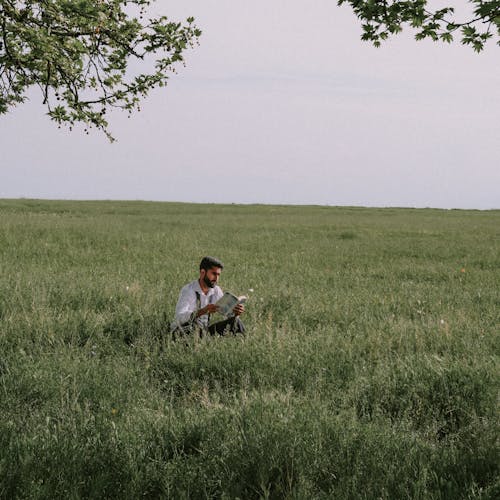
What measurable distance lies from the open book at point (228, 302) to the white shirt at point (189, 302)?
53 centimetres

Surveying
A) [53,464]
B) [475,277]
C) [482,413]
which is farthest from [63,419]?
[475,277]

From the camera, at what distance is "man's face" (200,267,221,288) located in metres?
6.57

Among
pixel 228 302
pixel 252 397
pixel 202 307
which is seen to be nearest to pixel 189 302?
pixel 202 307

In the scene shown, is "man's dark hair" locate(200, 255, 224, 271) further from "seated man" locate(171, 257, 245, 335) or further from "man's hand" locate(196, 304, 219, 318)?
"man's hand" locate(196, 304, 219, 318)

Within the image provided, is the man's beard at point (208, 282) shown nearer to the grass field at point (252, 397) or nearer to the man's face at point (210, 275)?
the man's face at point (210, 275)

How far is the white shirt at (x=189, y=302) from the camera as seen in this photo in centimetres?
650

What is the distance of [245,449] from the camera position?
12.2ft

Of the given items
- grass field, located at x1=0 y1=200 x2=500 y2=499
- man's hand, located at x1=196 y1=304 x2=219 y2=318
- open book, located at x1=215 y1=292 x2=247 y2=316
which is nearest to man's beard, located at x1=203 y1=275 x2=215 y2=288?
man's hand, located at x1=196 y1=304 x2=219 y2=318

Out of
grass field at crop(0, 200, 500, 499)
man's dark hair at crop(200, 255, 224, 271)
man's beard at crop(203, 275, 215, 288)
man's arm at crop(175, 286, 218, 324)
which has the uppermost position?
man's dark hair at crop(200, 255, 224, 271)

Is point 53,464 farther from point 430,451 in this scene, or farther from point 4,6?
point 4,6

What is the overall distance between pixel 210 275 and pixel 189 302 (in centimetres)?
43

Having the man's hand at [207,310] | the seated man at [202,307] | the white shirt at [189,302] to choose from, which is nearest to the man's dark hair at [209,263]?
the seated man at [202,307]

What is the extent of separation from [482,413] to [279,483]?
7.40 ft

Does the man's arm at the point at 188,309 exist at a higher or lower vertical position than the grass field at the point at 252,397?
higher
